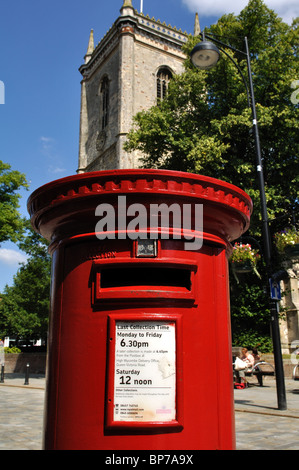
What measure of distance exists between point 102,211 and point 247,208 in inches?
31.7

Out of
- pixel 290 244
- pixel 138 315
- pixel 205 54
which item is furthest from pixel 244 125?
pixel 138 315

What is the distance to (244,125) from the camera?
16.9 meters

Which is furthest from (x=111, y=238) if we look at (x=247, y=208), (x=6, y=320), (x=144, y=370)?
(x=6, y=320)

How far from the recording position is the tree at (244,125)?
1667 centimetres

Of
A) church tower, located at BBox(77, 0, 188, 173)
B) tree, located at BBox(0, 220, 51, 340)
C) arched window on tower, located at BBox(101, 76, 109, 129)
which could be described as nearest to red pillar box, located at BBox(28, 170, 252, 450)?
tree, located at BBox(0, 220, 51, 340)

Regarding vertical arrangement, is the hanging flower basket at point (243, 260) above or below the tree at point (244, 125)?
below

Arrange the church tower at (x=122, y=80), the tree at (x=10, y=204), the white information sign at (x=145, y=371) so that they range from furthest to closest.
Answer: the church tower at (x=122, y=80) → the tree at (x=10, y=204) → the white information sign at (x=145, y=371)

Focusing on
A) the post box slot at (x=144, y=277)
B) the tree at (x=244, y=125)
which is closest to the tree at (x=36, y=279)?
the tree at (x=244, y=125)

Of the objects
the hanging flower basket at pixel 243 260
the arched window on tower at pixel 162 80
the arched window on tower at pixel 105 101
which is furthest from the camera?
the arched window on tower at pixel 105 101

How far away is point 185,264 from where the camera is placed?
184 centimetres

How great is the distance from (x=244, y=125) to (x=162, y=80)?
825 inches

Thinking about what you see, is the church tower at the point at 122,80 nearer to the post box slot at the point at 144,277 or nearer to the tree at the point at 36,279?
the tree at the point at 36,279

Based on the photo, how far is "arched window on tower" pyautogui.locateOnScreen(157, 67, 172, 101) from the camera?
3509 centimetres

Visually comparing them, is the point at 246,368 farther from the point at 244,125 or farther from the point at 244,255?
the point at 244,125
